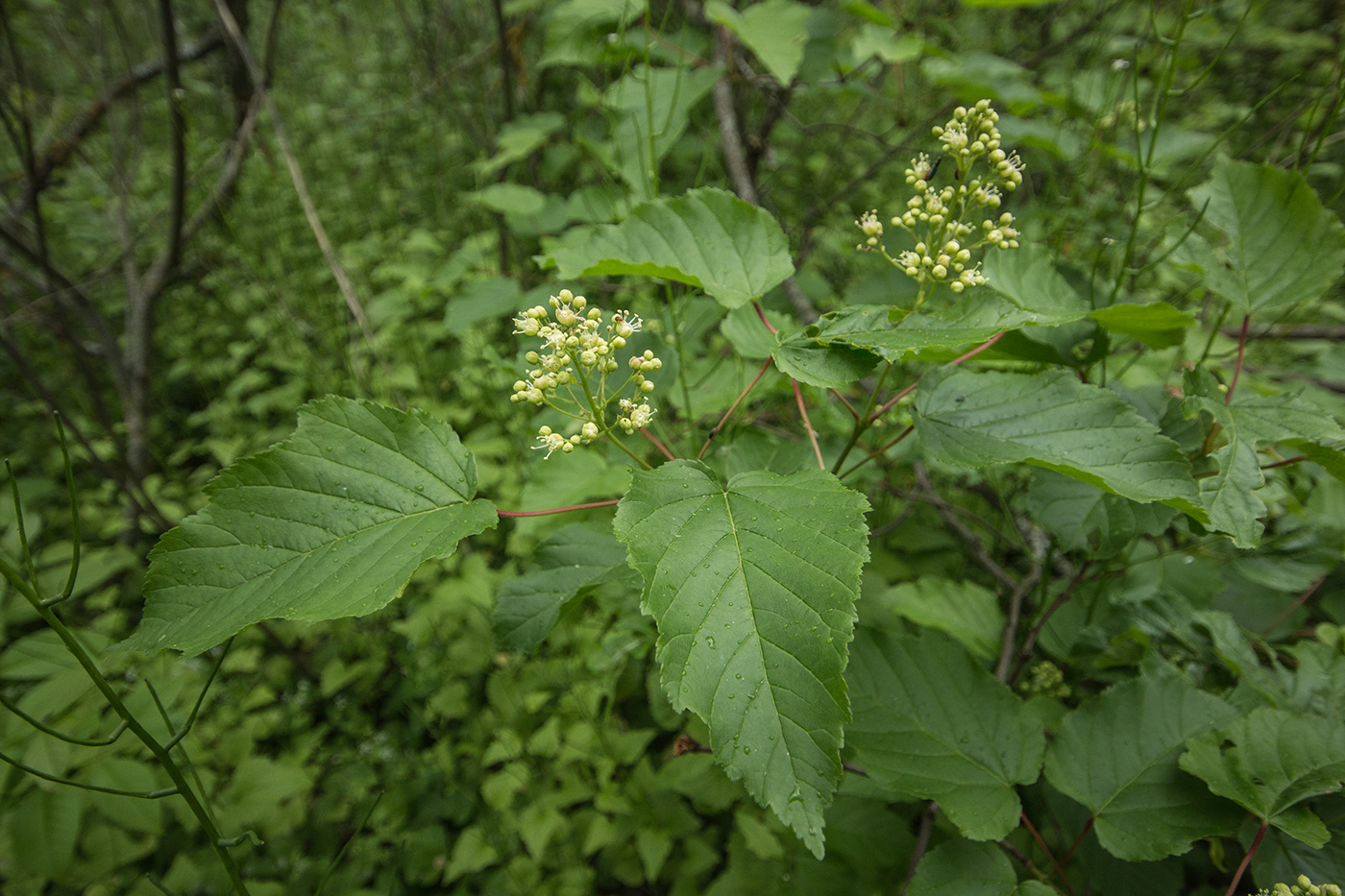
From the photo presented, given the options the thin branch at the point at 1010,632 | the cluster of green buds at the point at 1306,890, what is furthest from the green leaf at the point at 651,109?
the cluster of green buds at the point at 1306,890

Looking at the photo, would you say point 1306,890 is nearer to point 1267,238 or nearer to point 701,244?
point 1267,238

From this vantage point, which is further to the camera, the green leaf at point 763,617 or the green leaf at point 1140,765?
the green leaf at point 1140,765

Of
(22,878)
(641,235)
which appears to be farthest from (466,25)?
(22,878)

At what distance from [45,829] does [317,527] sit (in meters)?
2.14

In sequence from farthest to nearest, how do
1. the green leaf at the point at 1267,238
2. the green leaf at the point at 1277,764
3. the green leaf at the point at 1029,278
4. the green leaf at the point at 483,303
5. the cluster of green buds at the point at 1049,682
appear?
the green leaf at the point at 483,303 → the cluster of green buds at the point at 1049,682 → the green leaf at the point at 1029,278 → the green leaf at the point at 1267,238 → the green leaf at the point at 1277,764

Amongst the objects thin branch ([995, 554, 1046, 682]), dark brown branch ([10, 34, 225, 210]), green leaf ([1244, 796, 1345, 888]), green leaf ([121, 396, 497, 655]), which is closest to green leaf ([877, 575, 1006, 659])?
thin branch ([995, 554, 1046, 682])

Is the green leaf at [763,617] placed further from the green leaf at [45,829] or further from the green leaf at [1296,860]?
the green leaf at [45,829]

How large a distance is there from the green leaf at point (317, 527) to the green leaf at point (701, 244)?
0.58 metres

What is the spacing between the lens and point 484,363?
371 cm

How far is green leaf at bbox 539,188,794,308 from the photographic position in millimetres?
1419

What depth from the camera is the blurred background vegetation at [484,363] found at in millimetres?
2197

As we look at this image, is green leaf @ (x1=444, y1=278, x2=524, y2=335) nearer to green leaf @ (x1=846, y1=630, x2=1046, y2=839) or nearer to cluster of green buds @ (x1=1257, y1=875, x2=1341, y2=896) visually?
green leaf @ (x1=846, y1=630, x2=1046, y2=839)

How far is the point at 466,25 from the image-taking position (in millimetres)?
5316

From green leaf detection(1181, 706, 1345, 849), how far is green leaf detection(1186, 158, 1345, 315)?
990 mm
